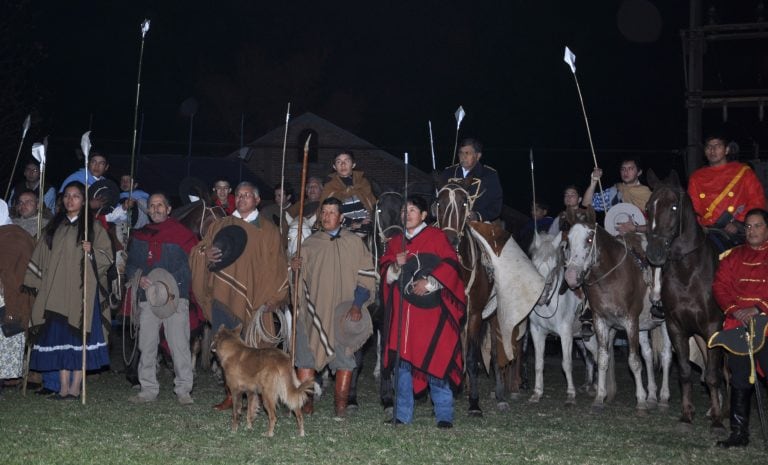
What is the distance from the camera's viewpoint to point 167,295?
10609 millimetres

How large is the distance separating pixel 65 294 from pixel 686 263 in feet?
21.5

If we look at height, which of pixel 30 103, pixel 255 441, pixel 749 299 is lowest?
pixel 255 441

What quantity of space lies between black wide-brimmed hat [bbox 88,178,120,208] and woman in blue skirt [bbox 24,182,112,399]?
6.26 ft

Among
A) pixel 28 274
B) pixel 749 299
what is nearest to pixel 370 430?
pixel 749 299

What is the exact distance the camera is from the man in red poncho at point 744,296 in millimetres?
8781

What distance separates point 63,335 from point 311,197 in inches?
191

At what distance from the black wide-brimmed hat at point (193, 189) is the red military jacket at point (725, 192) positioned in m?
6.53

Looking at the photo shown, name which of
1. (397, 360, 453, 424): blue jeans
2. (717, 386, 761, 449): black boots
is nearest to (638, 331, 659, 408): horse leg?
(717, 386, 761, 449): black boots

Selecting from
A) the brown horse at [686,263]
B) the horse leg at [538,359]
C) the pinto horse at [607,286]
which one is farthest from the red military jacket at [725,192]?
the horse leg at [538,359]

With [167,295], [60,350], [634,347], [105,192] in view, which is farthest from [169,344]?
[634,347]

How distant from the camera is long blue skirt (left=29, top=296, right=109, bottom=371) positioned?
11.0 m

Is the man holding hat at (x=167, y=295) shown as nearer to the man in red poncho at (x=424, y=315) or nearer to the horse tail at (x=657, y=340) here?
the man in red poncho at (x=424, y=315)

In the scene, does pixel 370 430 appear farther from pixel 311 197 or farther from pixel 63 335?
pixel 311 197

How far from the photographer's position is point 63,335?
11055mm
